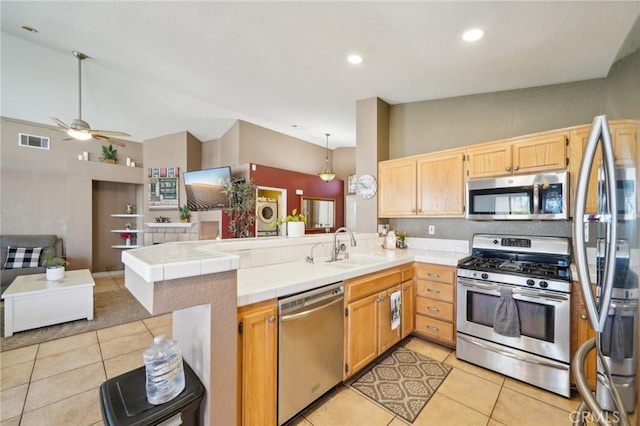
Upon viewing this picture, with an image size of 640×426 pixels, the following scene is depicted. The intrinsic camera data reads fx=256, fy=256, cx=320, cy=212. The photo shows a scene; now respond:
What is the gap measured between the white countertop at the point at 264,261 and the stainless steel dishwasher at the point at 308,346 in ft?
0.33

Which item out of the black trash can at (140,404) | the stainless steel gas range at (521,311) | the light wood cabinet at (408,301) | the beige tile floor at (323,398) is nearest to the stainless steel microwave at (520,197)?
the stainless steel gas range at (521,311)

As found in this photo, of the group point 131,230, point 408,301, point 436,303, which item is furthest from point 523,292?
point 131,230

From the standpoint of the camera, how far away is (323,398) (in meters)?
1.96

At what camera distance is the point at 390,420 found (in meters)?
1.78

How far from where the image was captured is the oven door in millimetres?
2006

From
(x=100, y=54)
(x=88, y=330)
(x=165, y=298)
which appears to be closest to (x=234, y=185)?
(x=100, y=54)

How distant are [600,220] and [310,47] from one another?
2.64 metres

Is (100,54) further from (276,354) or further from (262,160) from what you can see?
(276,354)

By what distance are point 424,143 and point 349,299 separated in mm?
2589

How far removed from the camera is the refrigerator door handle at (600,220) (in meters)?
0.75

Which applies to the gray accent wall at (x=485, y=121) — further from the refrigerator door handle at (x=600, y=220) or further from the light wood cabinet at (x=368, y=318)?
the refrigerator door handle at (x=600, y=220)

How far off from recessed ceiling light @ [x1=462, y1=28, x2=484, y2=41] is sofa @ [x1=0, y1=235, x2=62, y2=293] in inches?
295

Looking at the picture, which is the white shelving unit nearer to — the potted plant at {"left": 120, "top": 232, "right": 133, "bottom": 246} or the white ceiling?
the potted plant at {"left": 120, "top": 232, "right": 133, "bottom": 246}

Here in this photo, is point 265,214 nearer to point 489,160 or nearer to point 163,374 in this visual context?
point 489,160
